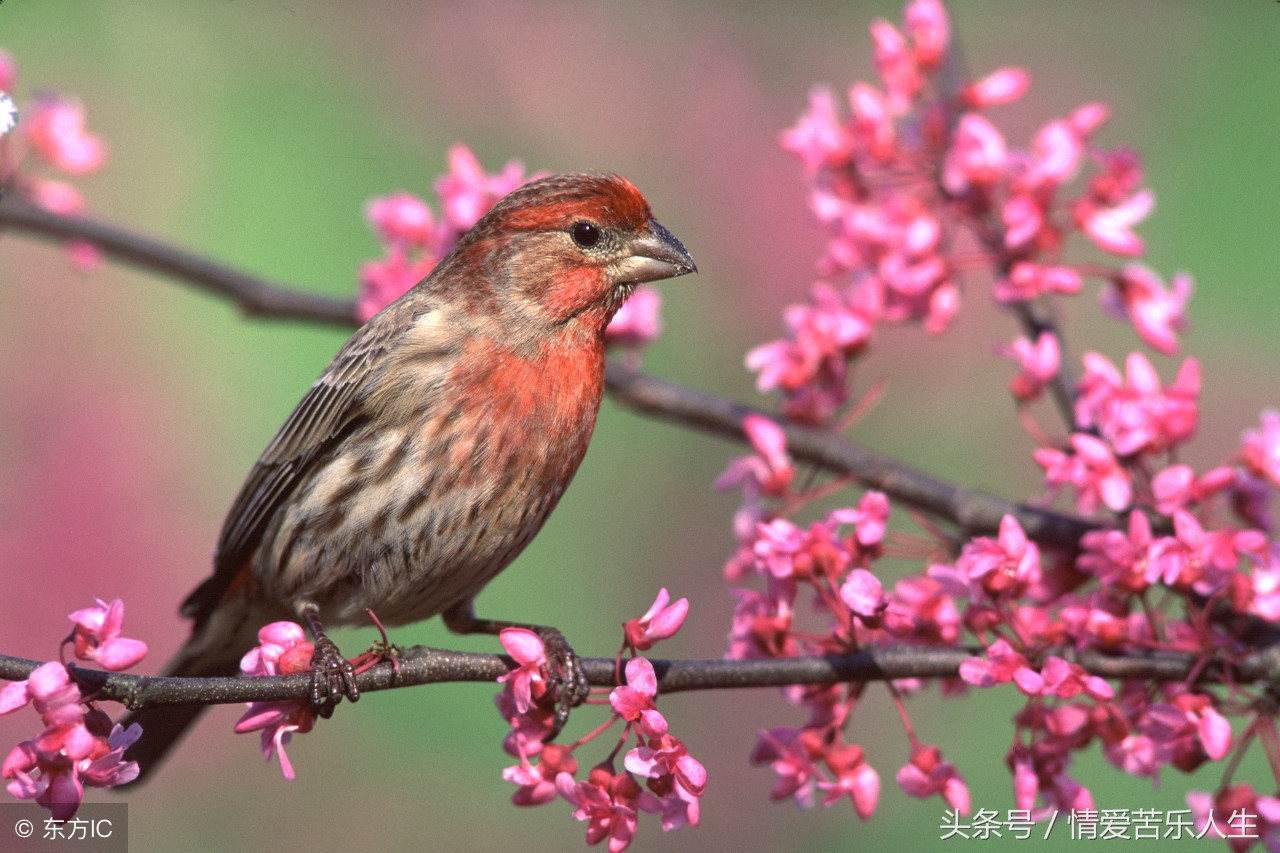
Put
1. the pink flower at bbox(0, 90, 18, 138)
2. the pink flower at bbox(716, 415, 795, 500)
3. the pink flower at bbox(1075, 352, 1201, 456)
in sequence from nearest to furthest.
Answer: the pink flower at bbox(0, 90, 18, 138) < the pink flower at bbox(1075, 352, 1201, 456) < the pink flower at bbox(716, 415, 795, 500)

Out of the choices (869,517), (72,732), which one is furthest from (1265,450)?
(72,732)

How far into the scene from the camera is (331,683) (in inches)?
112

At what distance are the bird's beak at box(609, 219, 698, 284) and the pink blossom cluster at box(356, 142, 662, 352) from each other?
0.52 m

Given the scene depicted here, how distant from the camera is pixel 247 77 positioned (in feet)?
35.1

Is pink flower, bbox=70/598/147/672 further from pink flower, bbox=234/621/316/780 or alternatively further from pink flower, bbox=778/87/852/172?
pink flower, bbox=778/87/852/172

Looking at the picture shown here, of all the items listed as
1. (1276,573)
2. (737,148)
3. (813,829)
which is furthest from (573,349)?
(737,148)

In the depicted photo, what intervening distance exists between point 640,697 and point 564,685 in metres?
0.52

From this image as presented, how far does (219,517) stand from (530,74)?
4.29m

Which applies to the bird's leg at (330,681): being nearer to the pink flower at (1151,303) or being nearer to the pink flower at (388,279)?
the pink flower at (388,279)

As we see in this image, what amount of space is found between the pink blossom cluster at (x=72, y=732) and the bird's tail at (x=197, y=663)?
4.79 ft

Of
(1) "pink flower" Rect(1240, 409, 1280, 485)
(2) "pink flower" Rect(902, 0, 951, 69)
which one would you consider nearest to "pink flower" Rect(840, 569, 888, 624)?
(1) "pink flower" Rect(1240, 409, 1280, 485)

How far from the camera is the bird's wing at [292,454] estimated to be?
383 centimetres

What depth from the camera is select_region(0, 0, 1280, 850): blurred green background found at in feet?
23.9

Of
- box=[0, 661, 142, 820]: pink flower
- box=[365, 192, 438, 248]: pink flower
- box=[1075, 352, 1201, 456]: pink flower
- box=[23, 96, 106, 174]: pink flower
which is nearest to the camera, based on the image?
box=[0, 661, 142, 820]: pink flower
